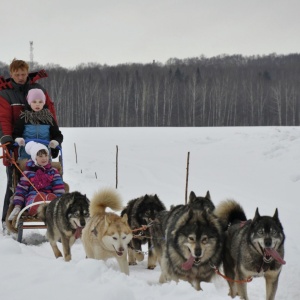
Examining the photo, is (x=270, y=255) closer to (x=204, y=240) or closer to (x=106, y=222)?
(x=204, y=240)

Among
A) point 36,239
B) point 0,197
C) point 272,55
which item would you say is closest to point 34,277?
point 36,239

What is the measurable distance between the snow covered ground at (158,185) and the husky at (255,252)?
0.30 metres

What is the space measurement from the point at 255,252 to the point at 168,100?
1652 inches

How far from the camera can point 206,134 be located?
954 inches

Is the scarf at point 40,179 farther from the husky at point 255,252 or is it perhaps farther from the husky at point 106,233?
the husky at point 255,252

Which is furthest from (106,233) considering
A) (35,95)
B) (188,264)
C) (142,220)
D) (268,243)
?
(35,95)

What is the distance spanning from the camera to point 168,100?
149 ft

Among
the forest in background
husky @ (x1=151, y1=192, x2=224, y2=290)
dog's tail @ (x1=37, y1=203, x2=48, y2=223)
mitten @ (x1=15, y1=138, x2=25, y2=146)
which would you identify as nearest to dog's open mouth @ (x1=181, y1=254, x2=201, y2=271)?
husky @ (x1=151, y1=192, x2=224, y2=290)

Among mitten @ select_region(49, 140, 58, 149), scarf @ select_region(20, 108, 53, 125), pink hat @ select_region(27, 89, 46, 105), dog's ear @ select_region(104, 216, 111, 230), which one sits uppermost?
pink hat @ select_region(27, 89, 46, 105)

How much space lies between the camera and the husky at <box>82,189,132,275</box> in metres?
3.97

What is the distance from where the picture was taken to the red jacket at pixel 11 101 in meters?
5.75

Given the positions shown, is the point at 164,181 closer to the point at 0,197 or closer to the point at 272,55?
the point at 0,197

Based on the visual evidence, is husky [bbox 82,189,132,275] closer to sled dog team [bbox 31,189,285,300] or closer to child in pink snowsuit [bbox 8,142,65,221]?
sled dog team [bbox 31,189,285,300]

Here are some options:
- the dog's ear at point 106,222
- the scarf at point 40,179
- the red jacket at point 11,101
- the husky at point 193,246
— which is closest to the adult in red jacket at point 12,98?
the red jacket at point 11,101
